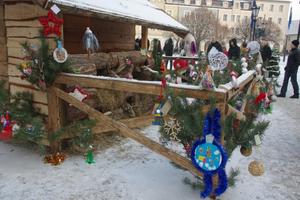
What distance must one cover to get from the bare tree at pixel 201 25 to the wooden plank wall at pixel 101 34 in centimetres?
2839

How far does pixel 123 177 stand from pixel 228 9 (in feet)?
205

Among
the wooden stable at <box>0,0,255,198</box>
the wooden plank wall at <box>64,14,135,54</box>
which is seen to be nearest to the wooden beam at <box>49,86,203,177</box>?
the wooden stable at <box>0,0,255,198</box>

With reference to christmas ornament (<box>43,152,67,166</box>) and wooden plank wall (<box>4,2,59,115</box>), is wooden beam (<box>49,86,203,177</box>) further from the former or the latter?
christmas ornament (<box>43,152,67,166</box>)

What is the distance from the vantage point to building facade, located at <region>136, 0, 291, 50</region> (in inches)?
2078

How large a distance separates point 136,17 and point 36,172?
3.18 m

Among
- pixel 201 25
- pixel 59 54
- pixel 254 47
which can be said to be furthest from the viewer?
pixel 201 25

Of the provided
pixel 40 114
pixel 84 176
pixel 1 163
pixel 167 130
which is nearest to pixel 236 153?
pixel 167 130

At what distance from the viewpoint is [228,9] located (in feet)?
192

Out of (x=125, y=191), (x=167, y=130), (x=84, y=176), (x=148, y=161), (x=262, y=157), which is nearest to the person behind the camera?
(x=167, y=130)

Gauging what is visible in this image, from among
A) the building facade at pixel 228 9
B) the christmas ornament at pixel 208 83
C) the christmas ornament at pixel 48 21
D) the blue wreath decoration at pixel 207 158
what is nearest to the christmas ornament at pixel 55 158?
the christmas ornament at pixel 48 21

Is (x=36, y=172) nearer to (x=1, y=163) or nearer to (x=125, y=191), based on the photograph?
(x=1, y=163)

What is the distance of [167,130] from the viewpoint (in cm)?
270

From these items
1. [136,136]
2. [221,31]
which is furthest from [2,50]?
[221,31]

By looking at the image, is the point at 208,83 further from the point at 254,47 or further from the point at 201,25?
the point at 201,25
